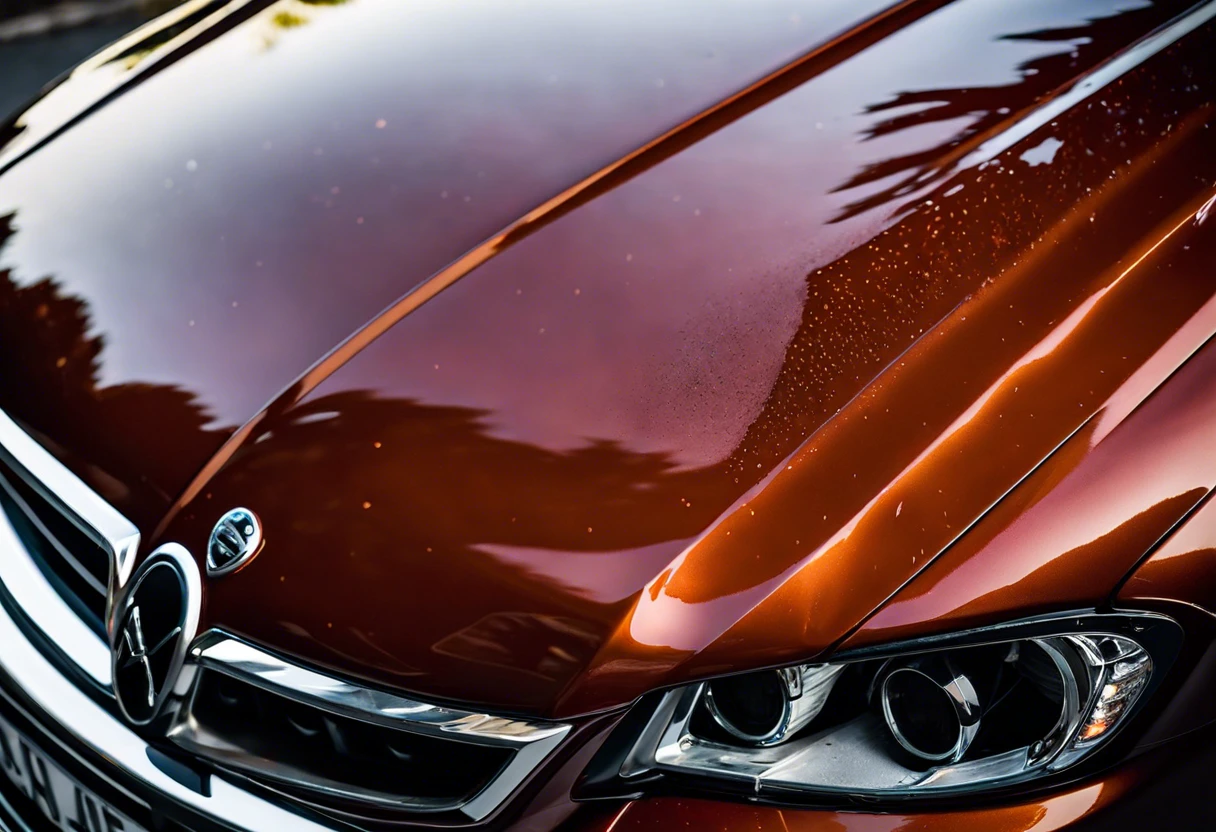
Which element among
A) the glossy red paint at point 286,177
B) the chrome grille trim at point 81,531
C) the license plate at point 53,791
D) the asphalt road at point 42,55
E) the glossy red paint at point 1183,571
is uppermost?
the asphalt road at point 42,55

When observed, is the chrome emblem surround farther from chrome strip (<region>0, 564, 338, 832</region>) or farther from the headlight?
the headlight

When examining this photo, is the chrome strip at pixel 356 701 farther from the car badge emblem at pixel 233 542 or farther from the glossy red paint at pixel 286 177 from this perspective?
the glossy red paint at pixel 286 177

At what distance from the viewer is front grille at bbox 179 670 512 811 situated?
1.28m

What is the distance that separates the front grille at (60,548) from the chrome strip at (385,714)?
26 cm

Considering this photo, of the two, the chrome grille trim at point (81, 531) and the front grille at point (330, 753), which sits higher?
the chrome grille trim at point (81, 531)

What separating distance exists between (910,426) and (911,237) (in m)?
0.30

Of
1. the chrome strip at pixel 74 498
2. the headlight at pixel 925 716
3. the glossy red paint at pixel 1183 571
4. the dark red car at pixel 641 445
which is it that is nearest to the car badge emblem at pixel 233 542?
the dark red car at pixel 641 445

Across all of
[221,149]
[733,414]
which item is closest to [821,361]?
[733,414]

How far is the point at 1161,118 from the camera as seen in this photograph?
1577 millimetres

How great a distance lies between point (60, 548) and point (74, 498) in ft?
0.48

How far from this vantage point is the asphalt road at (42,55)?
14.4ft

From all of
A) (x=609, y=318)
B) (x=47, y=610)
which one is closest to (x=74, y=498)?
(x=47, y=610)

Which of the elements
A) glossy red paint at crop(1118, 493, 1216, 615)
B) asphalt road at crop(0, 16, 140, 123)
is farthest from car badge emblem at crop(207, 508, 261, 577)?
asphalt road at crop(0, 16, 140, 123)

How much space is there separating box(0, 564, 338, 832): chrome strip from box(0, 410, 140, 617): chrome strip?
0.16 m
